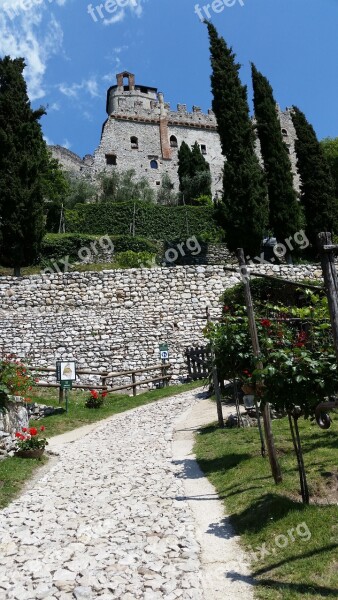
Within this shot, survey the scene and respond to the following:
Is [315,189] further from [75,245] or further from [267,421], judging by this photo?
[267,421]

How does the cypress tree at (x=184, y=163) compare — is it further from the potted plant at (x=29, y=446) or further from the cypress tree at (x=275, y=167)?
the potted plant at (x=29, y=446)

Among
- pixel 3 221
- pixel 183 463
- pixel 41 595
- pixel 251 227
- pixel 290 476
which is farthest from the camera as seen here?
pixel 251 227

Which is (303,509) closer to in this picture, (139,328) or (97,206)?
(139,328)

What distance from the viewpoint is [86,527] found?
553cm

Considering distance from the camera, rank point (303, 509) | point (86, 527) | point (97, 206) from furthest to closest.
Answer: point (97, 206)
point (86, 527)
point (303, 509)

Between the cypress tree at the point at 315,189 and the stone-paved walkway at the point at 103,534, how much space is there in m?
20.7

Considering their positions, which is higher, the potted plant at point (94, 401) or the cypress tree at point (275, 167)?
the cypress tree at point (275, 167)

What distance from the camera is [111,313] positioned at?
18.5 metres

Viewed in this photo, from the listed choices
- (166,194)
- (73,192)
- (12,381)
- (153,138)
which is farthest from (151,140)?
(12,381)

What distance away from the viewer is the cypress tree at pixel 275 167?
2520cm

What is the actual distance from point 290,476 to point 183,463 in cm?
226

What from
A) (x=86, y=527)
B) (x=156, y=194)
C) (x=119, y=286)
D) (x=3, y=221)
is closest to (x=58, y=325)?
(x=119, y=286)

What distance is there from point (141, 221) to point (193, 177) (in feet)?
38.7

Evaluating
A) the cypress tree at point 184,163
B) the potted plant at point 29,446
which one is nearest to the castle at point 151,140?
the cypress tree at point 184,163
